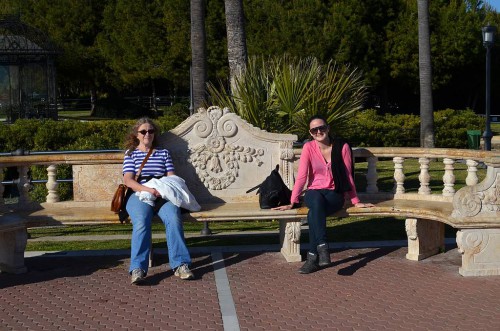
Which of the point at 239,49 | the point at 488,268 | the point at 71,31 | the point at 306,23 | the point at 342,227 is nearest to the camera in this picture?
the point at 488,268

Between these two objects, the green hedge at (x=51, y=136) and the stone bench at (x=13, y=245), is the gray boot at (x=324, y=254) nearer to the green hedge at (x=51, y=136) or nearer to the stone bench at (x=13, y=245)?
the stone bench at (x=13, y=245)

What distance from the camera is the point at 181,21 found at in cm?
3919

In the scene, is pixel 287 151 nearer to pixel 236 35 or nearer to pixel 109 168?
pixel 109 168

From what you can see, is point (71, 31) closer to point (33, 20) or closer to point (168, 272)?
point (33, 20)

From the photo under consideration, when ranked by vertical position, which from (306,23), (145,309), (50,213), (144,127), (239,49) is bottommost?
(145,309)

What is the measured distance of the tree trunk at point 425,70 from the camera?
2080 centimetres

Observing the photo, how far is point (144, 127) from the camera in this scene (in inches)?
325

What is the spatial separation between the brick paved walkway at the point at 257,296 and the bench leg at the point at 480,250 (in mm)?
128

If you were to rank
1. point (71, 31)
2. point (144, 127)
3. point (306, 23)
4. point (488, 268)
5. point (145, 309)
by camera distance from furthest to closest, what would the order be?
point (71, 31) < point (306, 23) < point (144, 127) < point (488, 268) < point (145, 309)

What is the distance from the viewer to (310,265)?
7.89m

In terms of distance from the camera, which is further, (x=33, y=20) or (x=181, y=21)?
(x=33, y=20)

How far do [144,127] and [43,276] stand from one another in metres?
1.79

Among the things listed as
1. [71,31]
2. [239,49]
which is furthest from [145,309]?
[71,31]

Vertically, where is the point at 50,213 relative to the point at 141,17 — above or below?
below
